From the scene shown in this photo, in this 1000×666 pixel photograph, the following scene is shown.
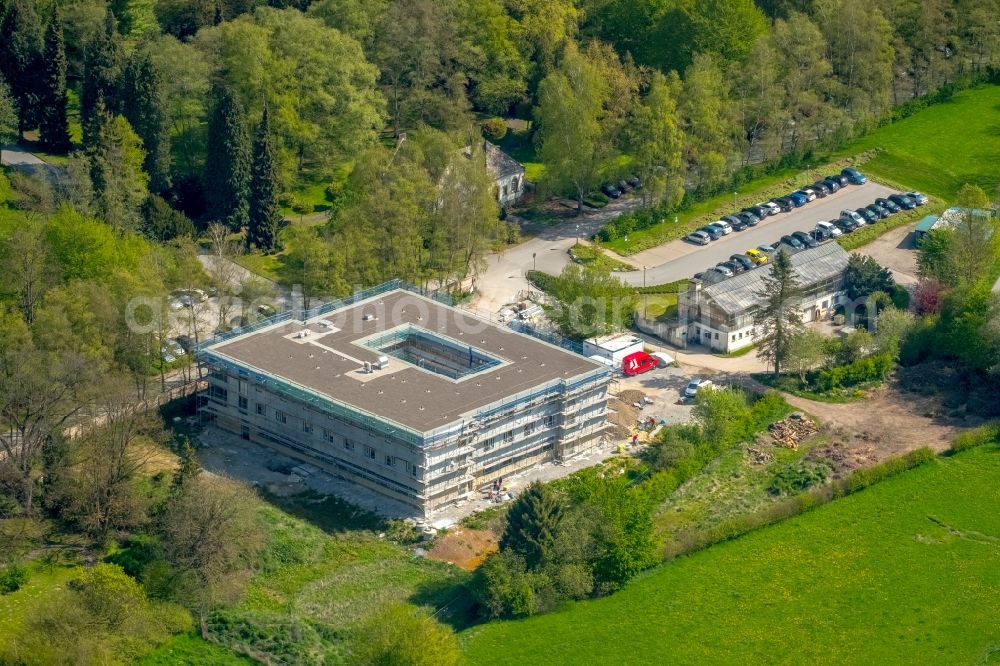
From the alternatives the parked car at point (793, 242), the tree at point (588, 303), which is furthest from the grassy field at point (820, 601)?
the parked car at point (793, 242)

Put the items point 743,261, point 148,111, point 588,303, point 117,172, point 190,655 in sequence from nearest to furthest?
point 190,655 → point 588,303 → point 117,172 → point 743,261 → point 148,111

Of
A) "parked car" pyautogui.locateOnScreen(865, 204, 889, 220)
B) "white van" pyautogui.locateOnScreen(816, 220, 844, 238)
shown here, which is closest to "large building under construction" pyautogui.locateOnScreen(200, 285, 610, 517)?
"white van" pyautogui.locateOnScreen(816, 220, 844, 238)

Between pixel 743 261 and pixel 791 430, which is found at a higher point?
pixel 743 261

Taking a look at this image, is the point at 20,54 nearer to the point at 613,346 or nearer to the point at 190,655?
the point at 613,346

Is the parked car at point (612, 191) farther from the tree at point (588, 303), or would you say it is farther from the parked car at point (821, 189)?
the tree at point (588, 303)

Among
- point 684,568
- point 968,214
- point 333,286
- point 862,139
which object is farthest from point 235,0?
point 684,568

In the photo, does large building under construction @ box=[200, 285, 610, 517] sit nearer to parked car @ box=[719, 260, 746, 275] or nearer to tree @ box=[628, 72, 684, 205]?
parked car @ box=[719, 260, 746, 275]

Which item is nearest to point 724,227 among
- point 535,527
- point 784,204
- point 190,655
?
point 784,204
